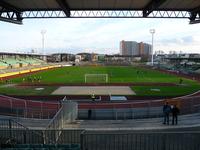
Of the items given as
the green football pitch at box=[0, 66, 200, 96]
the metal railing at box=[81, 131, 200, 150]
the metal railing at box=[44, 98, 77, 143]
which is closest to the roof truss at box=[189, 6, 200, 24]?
the green football pitch at box=[0, 66, 200, 96]

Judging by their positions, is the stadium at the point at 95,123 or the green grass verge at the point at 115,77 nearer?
the stadium at the point at 95,123

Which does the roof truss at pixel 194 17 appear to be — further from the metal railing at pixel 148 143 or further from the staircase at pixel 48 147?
the staircase at pixel 48 147

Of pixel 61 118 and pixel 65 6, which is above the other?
pixel 65 6

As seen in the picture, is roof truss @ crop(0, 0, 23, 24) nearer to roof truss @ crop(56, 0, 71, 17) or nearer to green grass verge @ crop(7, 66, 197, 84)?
roof truss @ crop(56, 0, 71, 17)

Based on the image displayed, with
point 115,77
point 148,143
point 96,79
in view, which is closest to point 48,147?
point 148,143

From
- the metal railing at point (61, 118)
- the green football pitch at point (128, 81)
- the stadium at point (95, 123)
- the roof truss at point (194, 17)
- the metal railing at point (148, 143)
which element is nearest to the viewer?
the stadium at point (95, 123)

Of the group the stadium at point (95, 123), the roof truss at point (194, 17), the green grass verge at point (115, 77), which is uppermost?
the roof truss at point (194, 17)

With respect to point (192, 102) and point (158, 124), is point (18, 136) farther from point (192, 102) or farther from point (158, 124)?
point (192, 102)

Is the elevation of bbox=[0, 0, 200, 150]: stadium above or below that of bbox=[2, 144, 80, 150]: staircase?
below

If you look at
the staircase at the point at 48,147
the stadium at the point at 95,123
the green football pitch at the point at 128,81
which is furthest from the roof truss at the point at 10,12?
the staircase at the point at 48,147

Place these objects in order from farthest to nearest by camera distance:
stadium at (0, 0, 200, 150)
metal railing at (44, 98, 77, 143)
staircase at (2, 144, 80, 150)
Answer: metal railing at (44, 98, 77, 143)
stadium at (0, 0, 200, 150)
staircase at (2, 144, 80, 150)

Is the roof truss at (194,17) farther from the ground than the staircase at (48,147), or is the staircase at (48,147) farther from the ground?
the roof truss at (194,17)

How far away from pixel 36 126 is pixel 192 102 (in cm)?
1230

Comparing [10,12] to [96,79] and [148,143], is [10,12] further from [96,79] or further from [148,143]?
[96,79]
